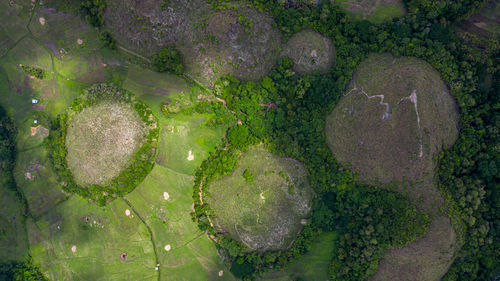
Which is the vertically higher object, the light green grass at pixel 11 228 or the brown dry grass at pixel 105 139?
the brown dry grass at pixel 105 139

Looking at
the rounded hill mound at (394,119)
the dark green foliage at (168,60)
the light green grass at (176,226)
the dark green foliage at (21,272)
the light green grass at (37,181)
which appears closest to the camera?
the rounded hill mound at (394,119)

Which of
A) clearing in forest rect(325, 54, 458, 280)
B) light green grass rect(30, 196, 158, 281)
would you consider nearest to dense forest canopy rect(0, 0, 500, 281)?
clearing in forest rect(325, 54, 458, 280)

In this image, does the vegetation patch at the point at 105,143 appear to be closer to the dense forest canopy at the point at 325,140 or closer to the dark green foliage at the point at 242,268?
the dense forest canopy at the point at 325,140

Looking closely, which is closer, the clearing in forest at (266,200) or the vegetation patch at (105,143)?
the clearing in forest at (266,200)

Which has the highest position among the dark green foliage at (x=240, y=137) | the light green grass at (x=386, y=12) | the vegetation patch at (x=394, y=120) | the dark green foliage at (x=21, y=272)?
Answer: the light green grass at (x=386, y=12)

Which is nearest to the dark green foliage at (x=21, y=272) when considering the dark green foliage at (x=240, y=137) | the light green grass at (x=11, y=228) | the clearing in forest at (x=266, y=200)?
the light green grass at (x=11, y=228)

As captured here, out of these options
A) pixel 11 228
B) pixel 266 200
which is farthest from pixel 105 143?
pixel 266 200

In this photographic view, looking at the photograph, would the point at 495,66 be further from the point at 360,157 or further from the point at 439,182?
the point at 360,157
